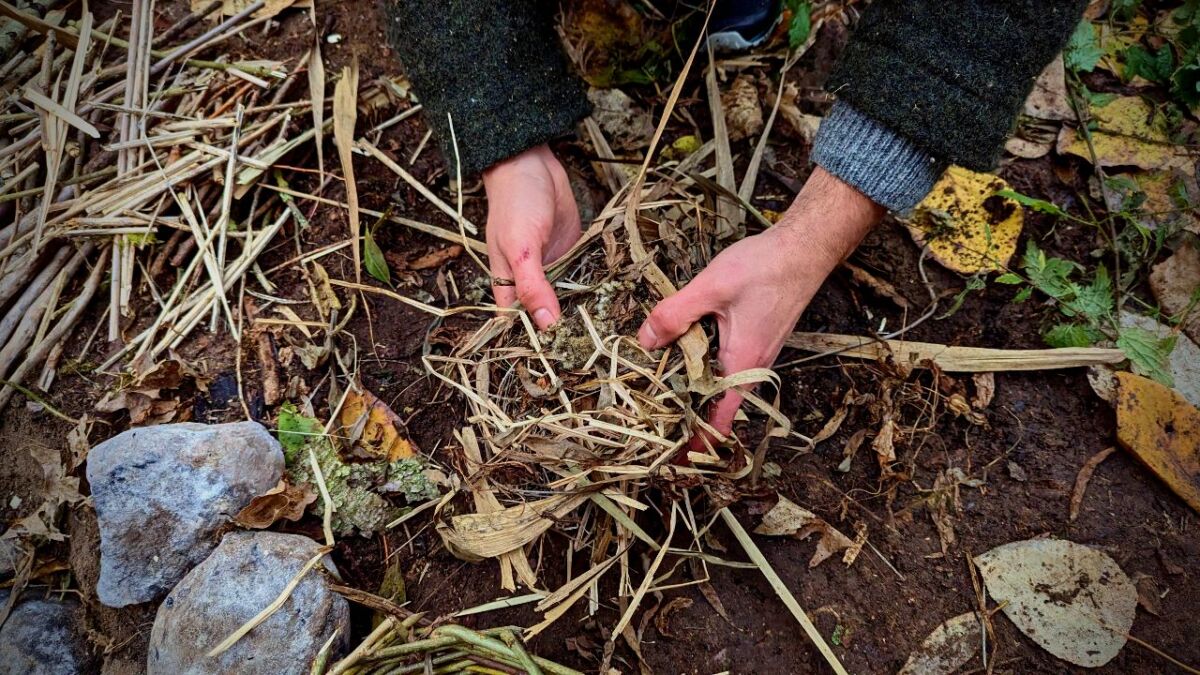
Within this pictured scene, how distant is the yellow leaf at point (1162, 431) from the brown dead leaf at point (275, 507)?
185 cm

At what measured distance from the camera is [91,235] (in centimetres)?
184

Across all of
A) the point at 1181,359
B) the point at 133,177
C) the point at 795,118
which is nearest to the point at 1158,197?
the point at 1181,359

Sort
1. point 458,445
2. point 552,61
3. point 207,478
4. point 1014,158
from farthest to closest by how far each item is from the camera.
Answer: point 1014,158
point 552,61
point 458,445
point 207,478

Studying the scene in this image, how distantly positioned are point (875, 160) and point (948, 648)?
1012 millimetres

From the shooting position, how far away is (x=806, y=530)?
153cm

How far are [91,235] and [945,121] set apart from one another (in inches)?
80.9

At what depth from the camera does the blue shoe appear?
211 cm

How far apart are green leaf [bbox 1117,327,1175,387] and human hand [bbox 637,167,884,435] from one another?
742 mm

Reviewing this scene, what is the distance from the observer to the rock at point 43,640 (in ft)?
5.02

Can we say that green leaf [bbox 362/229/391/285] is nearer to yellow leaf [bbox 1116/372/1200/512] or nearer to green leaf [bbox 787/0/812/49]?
green leaf [bbox 787/0/812/49]

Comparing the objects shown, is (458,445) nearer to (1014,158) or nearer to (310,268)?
(310,268)

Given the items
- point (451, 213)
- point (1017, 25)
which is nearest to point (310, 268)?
point (451, 213)

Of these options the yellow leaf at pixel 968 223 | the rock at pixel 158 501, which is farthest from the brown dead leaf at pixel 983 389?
the rock at pixel 158 501

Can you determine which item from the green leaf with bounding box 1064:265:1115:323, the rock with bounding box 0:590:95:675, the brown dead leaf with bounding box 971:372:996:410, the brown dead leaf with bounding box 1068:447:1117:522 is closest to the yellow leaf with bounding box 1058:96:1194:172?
the green leaf with bounding box 1064:265:1115:323
